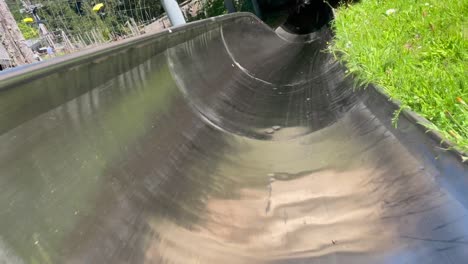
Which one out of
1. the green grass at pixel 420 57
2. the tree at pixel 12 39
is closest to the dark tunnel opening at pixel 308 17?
the green grass at pixel 420 57

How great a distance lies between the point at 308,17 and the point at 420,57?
978cm

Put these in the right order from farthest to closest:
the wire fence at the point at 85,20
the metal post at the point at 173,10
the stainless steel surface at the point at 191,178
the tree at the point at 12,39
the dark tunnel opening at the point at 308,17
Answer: the dark tunnel opening at the point at 308,17
the wire fence at the point at 85,20
the tree at the point at 12,39
the metal post at the point at 173,10
the stainless steel surface at the point at 191,178

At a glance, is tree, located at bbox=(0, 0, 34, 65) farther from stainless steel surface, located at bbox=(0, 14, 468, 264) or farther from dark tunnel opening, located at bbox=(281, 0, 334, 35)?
dark tunnel opening, located at bbox=(281, 0, 334, 35)

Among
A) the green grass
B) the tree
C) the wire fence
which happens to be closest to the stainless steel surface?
the green grass

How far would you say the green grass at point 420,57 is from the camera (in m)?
2.01

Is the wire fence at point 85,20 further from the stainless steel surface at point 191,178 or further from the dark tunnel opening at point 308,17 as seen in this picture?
the stainless steel surface at point 191,178

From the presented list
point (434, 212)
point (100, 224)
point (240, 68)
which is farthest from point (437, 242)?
point (240, 68)

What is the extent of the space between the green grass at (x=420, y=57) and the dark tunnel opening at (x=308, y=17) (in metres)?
4.46

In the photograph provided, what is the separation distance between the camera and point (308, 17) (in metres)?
12.2

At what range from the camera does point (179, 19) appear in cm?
491

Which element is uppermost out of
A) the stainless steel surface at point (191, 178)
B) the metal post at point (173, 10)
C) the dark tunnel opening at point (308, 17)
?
the metal post at point (173, 10)

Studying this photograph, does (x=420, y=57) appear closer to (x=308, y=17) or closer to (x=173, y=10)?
(x=173, y=10)

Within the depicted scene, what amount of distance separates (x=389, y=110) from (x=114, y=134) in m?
1.62

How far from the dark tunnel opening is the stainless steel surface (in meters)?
6.61
